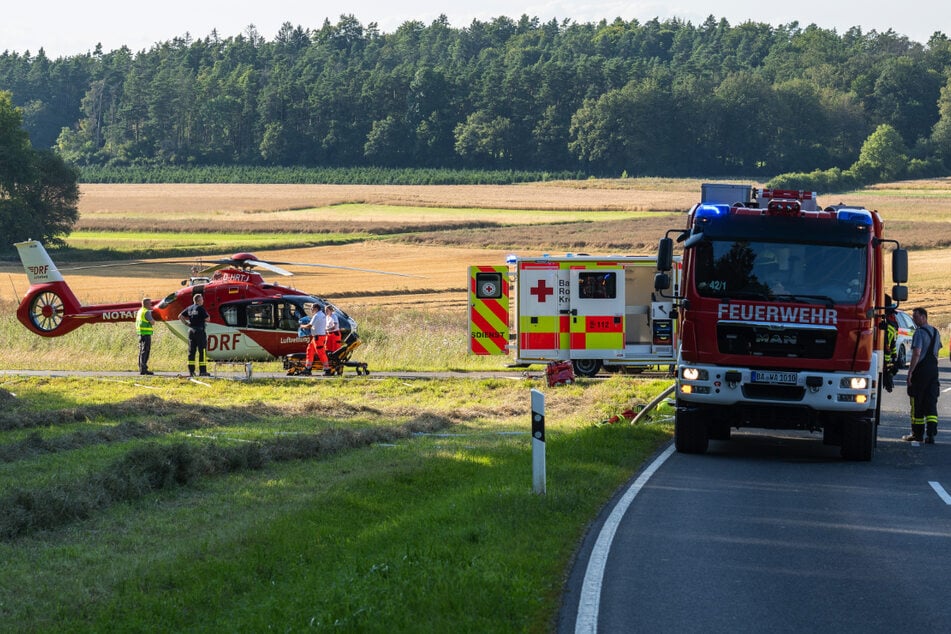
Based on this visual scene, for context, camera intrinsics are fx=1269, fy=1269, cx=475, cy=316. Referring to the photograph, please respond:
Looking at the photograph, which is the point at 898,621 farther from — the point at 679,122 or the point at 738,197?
the point at 679,122

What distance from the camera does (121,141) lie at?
5295 inches

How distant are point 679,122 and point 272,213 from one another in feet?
143

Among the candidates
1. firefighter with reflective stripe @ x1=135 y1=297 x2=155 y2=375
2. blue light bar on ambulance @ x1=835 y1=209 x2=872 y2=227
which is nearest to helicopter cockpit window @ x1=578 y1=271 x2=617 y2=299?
firefighter with reflective stripe @ x1=135 y1=297 x2=155 y2=375

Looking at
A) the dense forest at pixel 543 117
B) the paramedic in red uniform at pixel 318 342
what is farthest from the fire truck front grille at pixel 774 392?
the dense forest at pixel 543 117

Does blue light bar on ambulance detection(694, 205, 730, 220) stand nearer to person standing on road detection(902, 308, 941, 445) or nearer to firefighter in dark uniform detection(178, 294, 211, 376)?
person standing on road detection(902, 308, 941, 445)

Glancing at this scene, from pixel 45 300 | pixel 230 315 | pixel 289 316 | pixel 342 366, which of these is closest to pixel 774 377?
pixel 342 366

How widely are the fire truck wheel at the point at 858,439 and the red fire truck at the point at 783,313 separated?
0.02 metres

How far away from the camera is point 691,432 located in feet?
51.2

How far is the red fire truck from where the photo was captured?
14.7 meters

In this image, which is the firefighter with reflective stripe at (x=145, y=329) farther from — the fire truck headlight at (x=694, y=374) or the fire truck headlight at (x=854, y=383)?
the fire truck headlight at (x=854, y=383)

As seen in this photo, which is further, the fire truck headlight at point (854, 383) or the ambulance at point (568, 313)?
the ambulance at point (568, 313)

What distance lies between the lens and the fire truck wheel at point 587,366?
90.2ft

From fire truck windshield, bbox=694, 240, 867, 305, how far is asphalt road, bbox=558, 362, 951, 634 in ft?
6.63

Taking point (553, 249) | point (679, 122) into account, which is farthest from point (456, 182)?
point (553, 249)
